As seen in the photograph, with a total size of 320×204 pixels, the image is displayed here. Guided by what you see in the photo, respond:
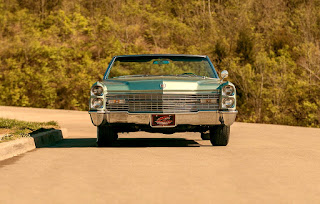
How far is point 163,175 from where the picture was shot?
698 centimetres

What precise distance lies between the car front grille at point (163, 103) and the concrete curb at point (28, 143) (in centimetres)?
161

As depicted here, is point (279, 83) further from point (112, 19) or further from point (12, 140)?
point (12, 140)

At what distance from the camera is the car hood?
32.6ft

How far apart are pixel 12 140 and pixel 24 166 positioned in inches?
87.5

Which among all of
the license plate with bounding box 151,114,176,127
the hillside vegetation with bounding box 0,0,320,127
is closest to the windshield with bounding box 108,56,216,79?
the license plate with bounding box 151,114,176,127

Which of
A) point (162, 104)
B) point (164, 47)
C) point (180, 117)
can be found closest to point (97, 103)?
point (162, 104)

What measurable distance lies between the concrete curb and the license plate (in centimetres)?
227

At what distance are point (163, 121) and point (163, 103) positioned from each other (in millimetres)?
305

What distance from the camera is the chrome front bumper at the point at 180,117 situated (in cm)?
984

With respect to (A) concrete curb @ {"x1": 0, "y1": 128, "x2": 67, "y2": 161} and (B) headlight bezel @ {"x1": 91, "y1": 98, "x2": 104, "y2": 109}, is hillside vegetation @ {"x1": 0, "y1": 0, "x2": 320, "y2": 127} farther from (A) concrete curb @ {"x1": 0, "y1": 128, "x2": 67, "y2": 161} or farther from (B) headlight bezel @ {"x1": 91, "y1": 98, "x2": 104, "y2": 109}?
(B) headlight bezel @ {"x1": 91, "y1": 98, "x2": 104, "y2": 109}

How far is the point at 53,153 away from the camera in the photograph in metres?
9.65

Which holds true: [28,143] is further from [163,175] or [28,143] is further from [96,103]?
[163,175]

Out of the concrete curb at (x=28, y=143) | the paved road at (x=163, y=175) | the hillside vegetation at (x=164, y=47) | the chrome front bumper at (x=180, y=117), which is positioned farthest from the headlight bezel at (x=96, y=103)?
the hillside vegetation at (x=164, y=47)

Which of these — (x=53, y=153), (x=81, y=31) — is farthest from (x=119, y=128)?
(x=81, y=31)
